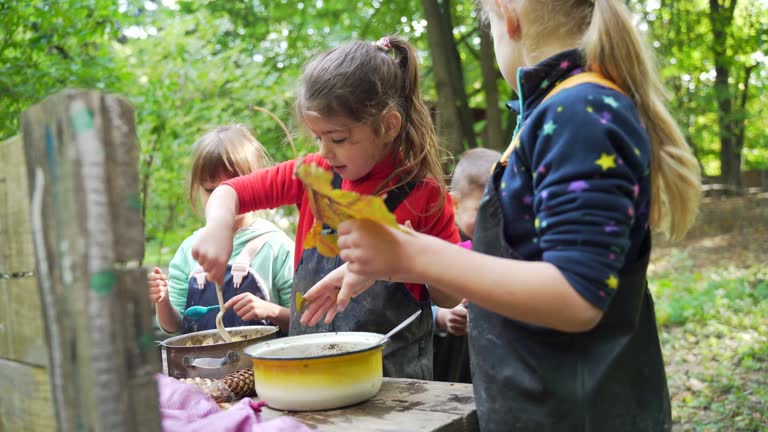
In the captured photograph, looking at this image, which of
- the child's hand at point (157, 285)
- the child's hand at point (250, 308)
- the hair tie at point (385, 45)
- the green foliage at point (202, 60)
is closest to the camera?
the hair tie at point (385, 45)

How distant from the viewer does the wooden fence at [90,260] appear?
81 cm

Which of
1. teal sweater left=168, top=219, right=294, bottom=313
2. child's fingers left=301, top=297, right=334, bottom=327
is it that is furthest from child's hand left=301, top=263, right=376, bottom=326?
teal sweater left=168, top=219, right=294, bottom=313

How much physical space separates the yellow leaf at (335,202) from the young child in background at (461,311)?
175 cm

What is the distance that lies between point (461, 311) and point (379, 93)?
116cm

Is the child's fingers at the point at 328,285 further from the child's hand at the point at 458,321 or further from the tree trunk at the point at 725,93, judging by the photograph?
the tree trunk at the point at 725,93

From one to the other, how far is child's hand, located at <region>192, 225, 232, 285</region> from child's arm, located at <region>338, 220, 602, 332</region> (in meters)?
0.64

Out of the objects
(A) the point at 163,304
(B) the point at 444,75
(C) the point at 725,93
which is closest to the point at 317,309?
(A) the point at 163,304

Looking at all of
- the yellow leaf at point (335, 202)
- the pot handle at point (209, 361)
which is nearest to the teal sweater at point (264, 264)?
the pot handle at point (209, 361)

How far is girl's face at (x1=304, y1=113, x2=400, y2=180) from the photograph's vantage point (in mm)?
1990

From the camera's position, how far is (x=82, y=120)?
82 cm

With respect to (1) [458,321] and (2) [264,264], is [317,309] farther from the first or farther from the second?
(1) [458,321]

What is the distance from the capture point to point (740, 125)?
14055mm

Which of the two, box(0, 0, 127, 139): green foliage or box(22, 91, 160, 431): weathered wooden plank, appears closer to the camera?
box(22, 91, 160, 431): weathered wooden plank

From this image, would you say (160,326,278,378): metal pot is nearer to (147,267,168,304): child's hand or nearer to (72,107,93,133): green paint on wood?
(147,267,168,304): child's hand
